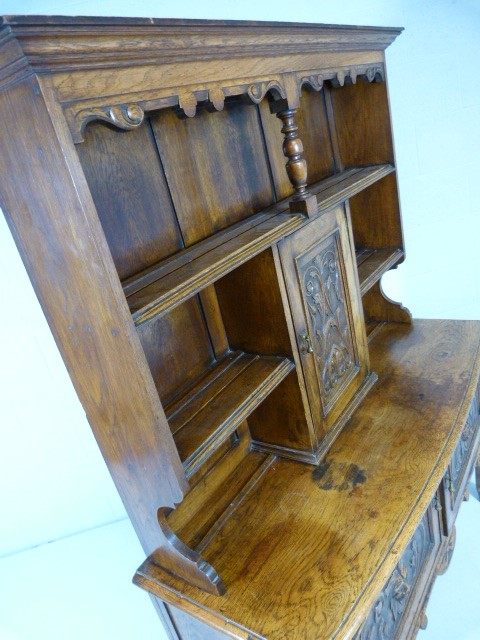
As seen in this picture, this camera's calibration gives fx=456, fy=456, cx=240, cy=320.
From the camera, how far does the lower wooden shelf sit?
971mm

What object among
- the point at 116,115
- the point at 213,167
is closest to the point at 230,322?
the point at 213,167

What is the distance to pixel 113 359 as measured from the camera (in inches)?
33.2

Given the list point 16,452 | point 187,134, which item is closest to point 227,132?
point 187,134

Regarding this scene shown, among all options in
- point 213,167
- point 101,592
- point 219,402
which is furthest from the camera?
point 101,592

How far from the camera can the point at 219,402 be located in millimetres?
1104

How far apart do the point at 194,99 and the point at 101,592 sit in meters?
1.89

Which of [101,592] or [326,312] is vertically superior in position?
[326,312]

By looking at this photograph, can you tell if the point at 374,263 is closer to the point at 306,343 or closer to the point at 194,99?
the point at 306,343

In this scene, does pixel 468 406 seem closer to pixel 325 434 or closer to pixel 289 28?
pixel 325 434

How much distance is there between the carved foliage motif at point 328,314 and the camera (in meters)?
1.28

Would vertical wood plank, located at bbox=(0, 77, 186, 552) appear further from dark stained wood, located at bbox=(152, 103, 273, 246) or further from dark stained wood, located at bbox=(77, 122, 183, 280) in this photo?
dark stained wood, located at bbox=(152, 103, 273, 246)

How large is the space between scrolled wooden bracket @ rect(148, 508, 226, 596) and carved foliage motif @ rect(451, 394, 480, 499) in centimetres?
89

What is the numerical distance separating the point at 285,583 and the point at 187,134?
42.9 inches

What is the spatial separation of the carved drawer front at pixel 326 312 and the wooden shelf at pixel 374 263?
7.1 inches
